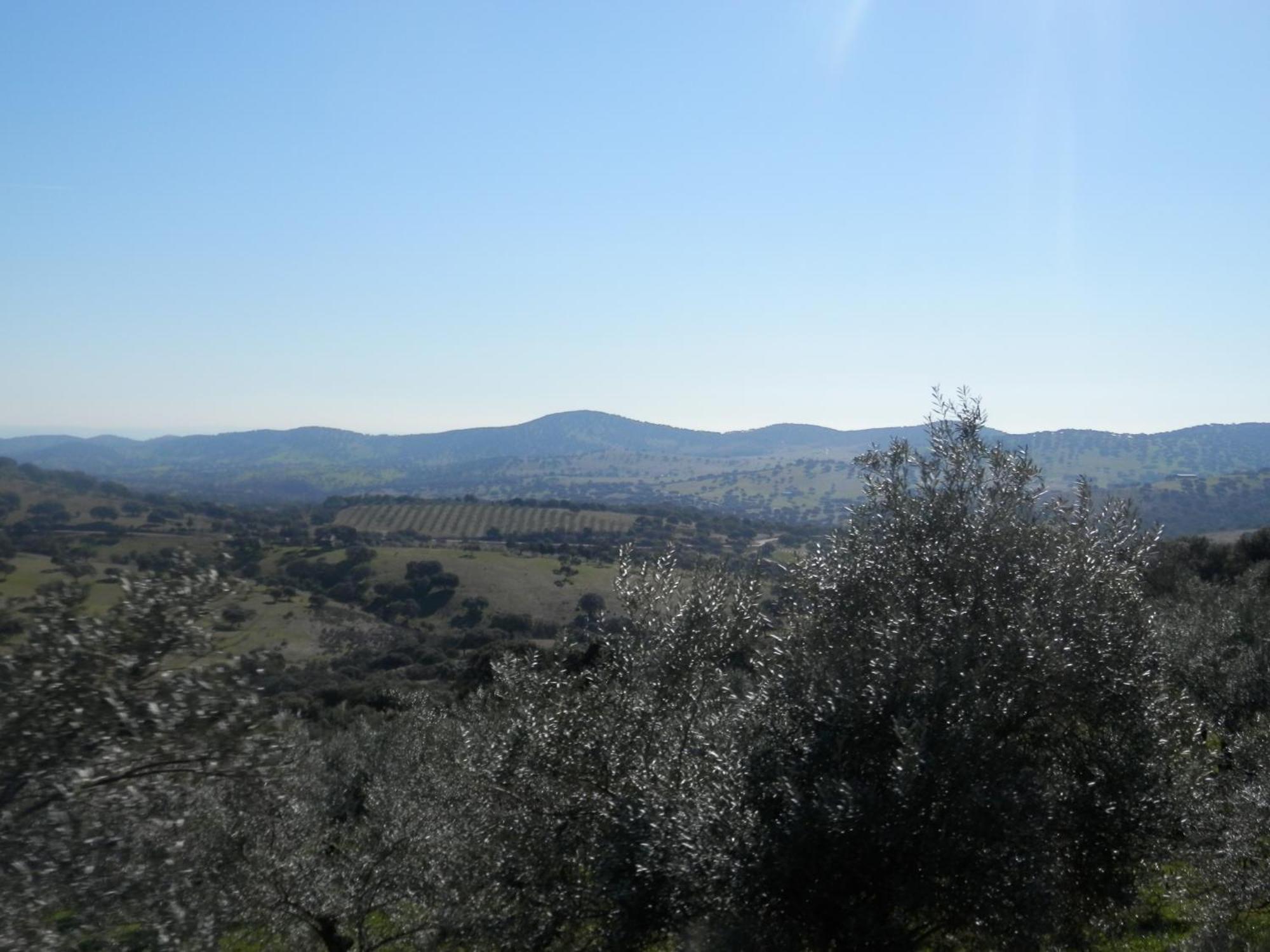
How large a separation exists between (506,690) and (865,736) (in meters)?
6.58

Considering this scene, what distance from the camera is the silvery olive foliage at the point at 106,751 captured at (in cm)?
627

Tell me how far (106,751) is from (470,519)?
140 metres

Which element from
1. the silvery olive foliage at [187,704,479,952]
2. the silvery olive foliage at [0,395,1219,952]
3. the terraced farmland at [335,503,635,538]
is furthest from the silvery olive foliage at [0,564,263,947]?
the terraced farmland at [335,503,635,538]

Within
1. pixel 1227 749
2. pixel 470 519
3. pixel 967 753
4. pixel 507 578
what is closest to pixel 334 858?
pixel 967 753

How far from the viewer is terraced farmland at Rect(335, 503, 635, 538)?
132 m

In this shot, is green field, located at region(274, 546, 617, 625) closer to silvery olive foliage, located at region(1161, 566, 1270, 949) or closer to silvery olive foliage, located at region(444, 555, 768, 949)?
silvery olive foliage, located at region(1161, 566, 1270, 949)

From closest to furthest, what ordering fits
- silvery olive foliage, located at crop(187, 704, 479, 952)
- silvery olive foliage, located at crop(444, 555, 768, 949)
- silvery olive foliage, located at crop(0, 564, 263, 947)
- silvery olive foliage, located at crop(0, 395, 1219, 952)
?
silvery olive foliage, located at crop(0, 564, 263, 947)
silvery olive foliage, located at crop(0, 395, 1219, 952)
silvery olive foliage, located at crop(187, 704, 479, 952)
silvery olive foliage, located at crop(444, 555, 768, 949)

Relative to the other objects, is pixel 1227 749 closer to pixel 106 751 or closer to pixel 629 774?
pixel 629 774

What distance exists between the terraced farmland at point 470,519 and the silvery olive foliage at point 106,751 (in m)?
116

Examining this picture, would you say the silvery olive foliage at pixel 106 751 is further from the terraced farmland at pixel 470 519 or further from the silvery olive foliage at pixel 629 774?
the terraced farmland at pixel 470 519

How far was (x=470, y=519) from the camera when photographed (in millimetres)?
145250

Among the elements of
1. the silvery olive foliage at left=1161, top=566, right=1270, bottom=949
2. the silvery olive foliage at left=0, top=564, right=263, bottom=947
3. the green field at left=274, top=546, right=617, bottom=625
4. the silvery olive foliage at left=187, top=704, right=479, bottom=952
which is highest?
the silvery olive foliage at left=0, top=564, right=263, bottom=947

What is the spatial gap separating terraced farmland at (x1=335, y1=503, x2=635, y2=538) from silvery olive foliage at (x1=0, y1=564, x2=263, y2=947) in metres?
116

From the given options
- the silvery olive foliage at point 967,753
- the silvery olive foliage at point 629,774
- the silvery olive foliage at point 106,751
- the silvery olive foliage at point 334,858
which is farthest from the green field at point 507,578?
the silvery olive foliage at point 106,751
